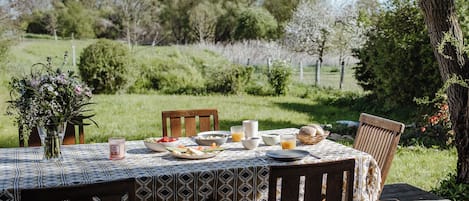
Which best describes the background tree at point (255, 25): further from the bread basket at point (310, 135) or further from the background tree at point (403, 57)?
the bread basket at point (310, 135)

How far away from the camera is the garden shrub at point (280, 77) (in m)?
9.45

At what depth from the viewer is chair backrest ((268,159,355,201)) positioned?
1.60 metres

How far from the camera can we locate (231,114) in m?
7.29

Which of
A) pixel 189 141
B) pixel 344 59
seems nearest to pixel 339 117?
pixel 344 59

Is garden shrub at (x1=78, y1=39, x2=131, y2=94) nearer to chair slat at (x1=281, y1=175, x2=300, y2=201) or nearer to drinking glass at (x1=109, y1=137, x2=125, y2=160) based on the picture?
drinking glass at (x1=109, y1=137, x2=125, y2=160)

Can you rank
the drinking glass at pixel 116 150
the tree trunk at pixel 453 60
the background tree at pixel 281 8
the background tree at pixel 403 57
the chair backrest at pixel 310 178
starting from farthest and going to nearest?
1. the background tree at pixel 281 8
2. the background tree at pixel 403 57
3. the tree trunk at pixel 453 60
4. the drinking glass at pixel 116 150
5. the chair backrest at pixel 310 178

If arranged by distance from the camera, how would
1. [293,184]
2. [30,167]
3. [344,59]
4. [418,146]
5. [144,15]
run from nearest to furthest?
[293,184] → [30,167] → [418,146] → [344,59] → [144,15]

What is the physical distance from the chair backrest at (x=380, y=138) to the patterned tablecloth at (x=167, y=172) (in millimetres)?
165

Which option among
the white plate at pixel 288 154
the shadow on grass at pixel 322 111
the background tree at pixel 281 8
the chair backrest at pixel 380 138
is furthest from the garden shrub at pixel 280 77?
the white plate at pixel 288 154

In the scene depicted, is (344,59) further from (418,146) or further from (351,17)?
(418,146)

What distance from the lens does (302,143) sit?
2.71 m

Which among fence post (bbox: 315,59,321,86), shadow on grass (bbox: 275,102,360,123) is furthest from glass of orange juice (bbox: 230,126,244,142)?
fence post (bbox: 315,59,321,86)

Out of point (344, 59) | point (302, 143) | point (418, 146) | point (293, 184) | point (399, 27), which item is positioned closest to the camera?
point (293, 184)

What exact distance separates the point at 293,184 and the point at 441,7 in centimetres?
195
